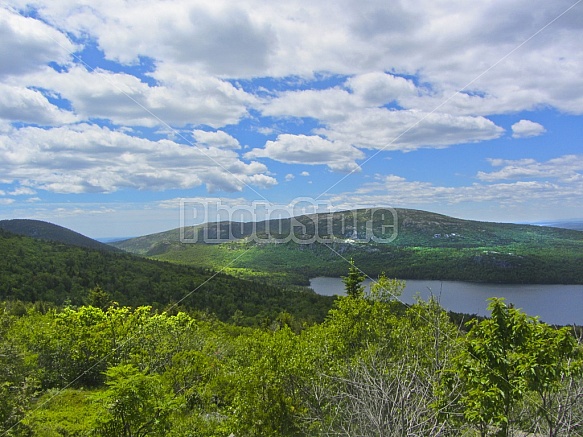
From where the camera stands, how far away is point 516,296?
13362cm

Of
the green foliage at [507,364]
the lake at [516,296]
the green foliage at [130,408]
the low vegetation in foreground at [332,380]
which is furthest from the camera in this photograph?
the lake at [516,296]

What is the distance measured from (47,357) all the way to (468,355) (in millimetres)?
26305

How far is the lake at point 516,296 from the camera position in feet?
345

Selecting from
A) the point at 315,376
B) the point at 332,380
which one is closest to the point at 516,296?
the point at 315,376

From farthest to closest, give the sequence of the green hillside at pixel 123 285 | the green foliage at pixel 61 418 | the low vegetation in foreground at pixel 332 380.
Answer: the green hillside at pixel 123 285 → the green foliage at pixel 61 418 → the low vegetation in foreground at pixel 332 380

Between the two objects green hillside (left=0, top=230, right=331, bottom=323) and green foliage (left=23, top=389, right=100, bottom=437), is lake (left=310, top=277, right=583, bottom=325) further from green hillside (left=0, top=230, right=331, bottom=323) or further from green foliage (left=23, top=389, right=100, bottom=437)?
green foliage (left=23, top=389, right=100, bottom=437)

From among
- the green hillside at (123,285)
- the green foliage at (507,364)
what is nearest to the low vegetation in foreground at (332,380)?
the green foliage at (507,364)

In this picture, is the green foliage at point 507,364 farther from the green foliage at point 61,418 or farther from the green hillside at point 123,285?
the green hillside at point 123,285

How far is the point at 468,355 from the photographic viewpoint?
25.8 ft

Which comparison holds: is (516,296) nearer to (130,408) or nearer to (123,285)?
(123,285)

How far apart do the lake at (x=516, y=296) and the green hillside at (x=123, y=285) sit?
2651cm

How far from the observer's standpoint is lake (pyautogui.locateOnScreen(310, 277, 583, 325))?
105188 mm

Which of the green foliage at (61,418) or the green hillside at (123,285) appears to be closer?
the green foliage at (61,418)

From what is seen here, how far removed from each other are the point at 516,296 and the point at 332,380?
463ft
